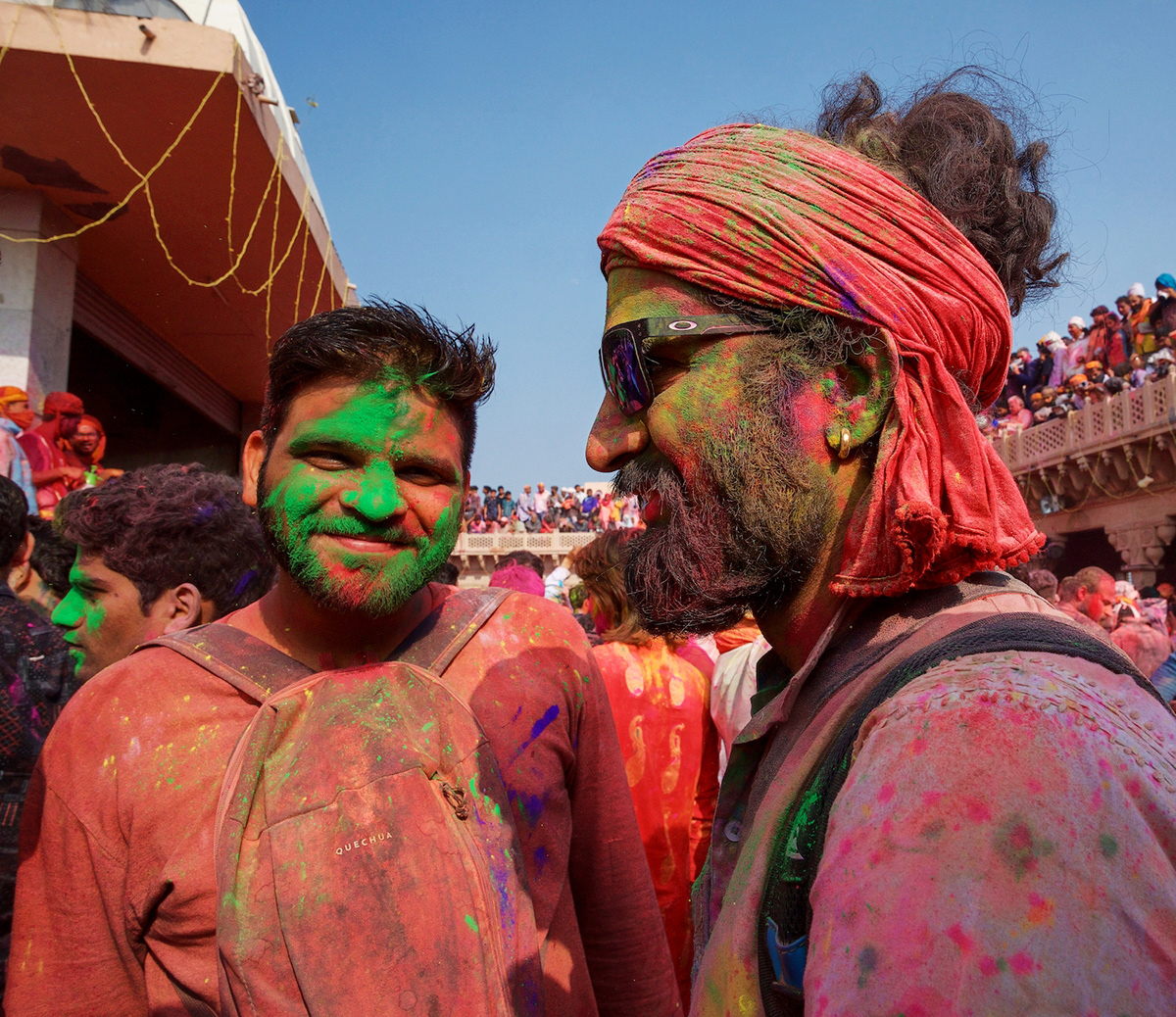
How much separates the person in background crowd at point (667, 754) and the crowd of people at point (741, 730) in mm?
1396

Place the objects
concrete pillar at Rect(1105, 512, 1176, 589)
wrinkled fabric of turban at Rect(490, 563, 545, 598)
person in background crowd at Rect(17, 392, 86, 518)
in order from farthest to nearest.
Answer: concrete pillar at Rect(1105, 512, 1176, 589)
person in background crowd at Rect(17, 392, 86, 518)
wrinkled fabric of turban at Rect(490, 563, 545, 598)

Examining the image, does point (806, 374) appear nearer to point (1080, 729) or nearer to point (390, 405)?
point (1080, 729)

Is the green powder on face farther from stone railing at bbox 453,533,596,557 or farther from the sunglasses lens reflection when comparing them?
stone railing at bbox 453,533,596,557

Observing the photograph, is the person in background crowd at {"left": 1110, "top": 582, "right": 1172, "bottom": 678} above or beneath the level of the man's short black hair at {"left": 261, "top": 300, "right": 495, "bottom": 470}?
beneath

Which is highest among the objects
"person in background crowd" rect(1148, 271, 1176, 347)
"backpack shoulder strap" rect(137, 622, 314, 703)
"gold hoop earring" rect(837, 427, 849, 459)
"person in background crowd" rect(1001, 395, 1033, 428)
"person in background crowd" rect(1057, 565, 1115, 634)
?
"person in background crowd" rect(1148, 271, 1176, 347)

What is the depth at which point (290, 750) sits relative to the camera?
4.79 feet

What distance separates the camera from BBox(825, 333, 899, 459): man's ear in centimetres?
128

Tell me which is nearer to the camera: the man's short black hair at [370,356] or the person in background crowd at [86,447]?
the man's short black hair at [370,356]

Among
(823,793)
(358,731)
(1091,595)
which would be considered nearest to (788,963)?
(823,793)

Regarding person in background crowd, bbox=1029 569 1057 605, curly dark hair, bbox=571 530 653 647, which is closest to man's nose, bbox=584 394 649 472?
curly dark hair, bbox=571 530 653 647

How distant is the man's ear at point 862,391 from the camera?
1276 mm

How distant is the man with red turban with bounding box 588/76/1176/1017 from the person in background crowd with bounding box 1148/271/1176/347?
1624 centimetres

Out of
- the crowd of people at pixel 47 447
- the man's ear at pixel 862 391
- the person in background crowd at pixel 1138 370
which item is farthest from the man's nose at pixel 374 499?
the person in background crowd at pixel 1138 370

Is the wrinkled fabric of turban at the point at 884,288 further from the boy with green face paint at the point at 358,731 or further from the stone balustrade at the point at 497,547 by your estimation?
the stone balustrade at the point at 497,547
